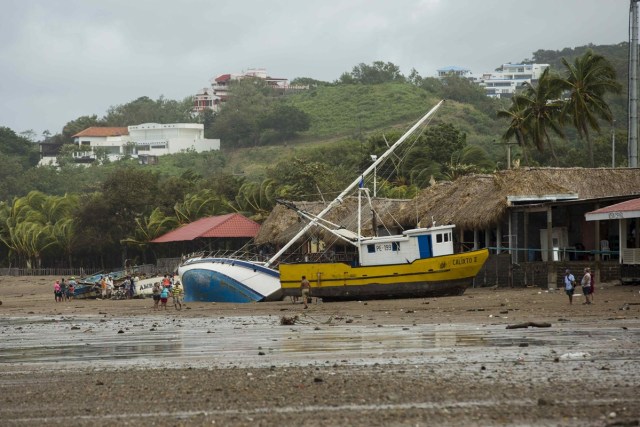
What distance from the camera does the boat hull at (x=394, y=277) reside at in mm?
39906

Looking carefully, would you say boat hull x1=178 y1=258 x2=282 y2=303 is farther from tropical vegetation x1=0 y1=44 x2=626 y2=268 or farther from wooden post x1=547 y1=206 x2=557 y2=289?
wooden post x1=547 y1=206 x2=557 y2=289

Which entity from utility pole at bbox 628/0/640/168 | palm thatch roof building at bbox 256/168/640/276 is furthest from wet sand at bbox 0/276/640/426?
utility pole at bbox 628/0/640/168

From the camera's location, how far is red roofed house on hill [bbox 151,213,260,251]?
66.2 metres

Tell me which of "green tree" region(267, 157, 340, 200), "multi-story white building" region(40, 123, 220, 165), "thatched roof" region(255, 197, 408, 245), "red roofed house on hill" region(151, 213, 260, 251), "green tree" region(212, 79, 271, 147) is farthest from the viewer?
"multi-story white building" region(40, 123, 220, 165)

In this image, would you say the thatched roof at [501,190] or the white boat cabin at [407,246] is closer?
the white boat cabin at [407,246]

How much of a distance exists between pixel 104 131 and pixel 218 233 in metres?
113

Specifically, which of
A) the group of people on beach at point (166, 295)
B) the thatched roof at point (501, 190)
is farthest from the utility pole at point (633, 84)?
the group of people on beach at point (166, 295)

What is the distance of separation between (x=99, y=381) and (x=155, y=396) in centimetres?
231

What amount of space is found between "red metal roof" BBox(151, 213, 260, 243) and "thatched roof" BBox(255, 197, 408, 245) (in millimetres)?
5511

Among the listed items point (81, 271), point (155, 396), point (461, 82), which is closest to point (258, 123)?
point (461, 82)

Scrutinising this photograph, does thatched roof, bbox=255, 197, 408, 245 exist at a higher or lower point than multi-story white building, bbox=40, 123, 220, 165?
lower

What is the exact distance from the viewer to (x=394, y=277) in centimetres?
4028

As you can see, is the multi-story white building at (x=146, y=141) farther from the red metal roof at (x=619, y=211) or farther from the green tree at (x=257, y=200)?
the red metal roof at (x=619, y=211)

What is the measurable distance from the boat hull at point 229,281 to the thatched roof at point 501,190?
7398 mm
